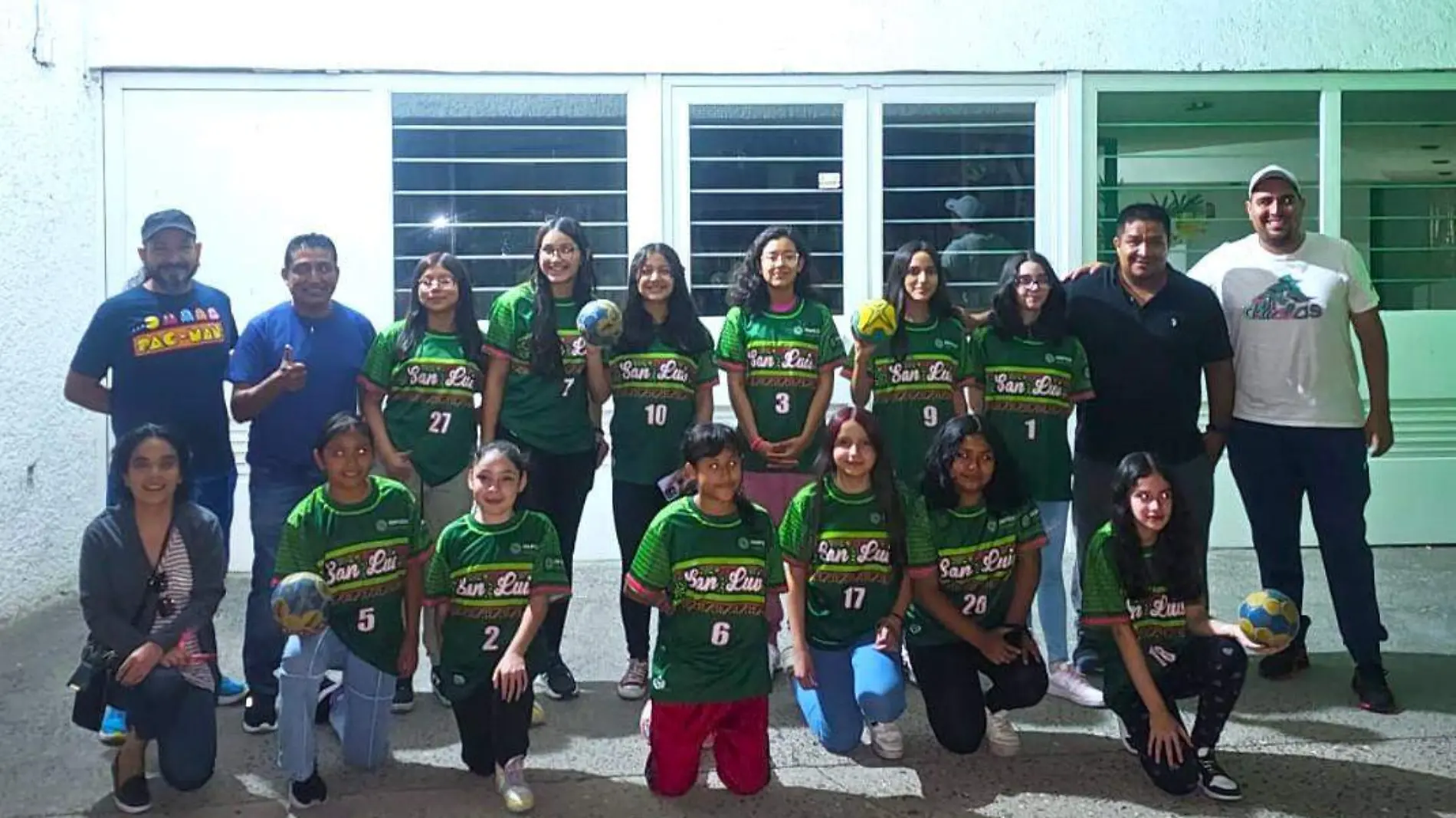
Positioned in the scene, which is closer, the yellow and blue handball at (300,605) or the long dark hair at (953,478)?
the yellow and blue handball at (300,605)

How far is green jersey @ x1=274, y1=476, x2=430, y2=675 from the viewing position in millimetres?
4008

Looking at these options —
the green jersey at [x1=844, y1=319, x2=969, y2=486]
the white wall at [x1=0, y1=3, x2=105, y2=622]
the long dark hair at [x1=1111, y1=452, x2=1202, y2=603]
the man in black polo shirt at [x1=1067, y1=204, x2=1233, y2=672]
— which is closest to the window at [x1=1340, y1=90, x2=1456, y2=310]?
the man in black polo shirt at [x1=1067, y1=204, x2=1233, y2=672]

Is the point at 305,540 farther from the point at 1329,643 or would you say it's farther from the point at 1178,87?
the point at 1178,87

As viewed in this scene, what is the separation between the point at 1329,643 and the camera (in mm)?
5344

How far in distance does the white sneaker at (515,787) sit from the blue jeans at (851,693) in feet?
2.96

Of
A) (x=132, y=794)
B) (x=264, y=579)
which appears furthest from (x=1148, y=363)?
(x=132, y=794)

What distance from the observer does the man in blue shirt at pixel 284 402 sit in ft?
14.6

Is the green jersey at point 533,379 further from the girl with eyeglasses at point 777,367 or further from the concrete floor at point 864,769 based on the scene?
the concrete floor at point 864,769

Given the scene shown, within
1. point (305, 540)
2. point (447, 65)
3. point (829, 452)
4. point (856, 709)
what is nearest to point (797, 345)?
point (829, 452)

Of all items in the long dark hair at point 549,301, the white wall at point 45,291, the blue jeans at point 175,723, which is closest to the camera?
the blue jeans at point 175,723

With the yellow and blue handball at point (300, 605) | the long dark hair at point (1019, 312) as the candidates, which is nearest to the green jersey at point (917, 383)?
the long dark hair at point (1019, 312)

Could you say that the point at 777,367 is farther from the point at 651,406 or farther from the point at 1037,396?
the point at 1037,396

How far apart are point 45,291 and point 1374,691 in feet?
19.6

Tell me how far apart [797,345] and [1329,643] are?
2582mm
